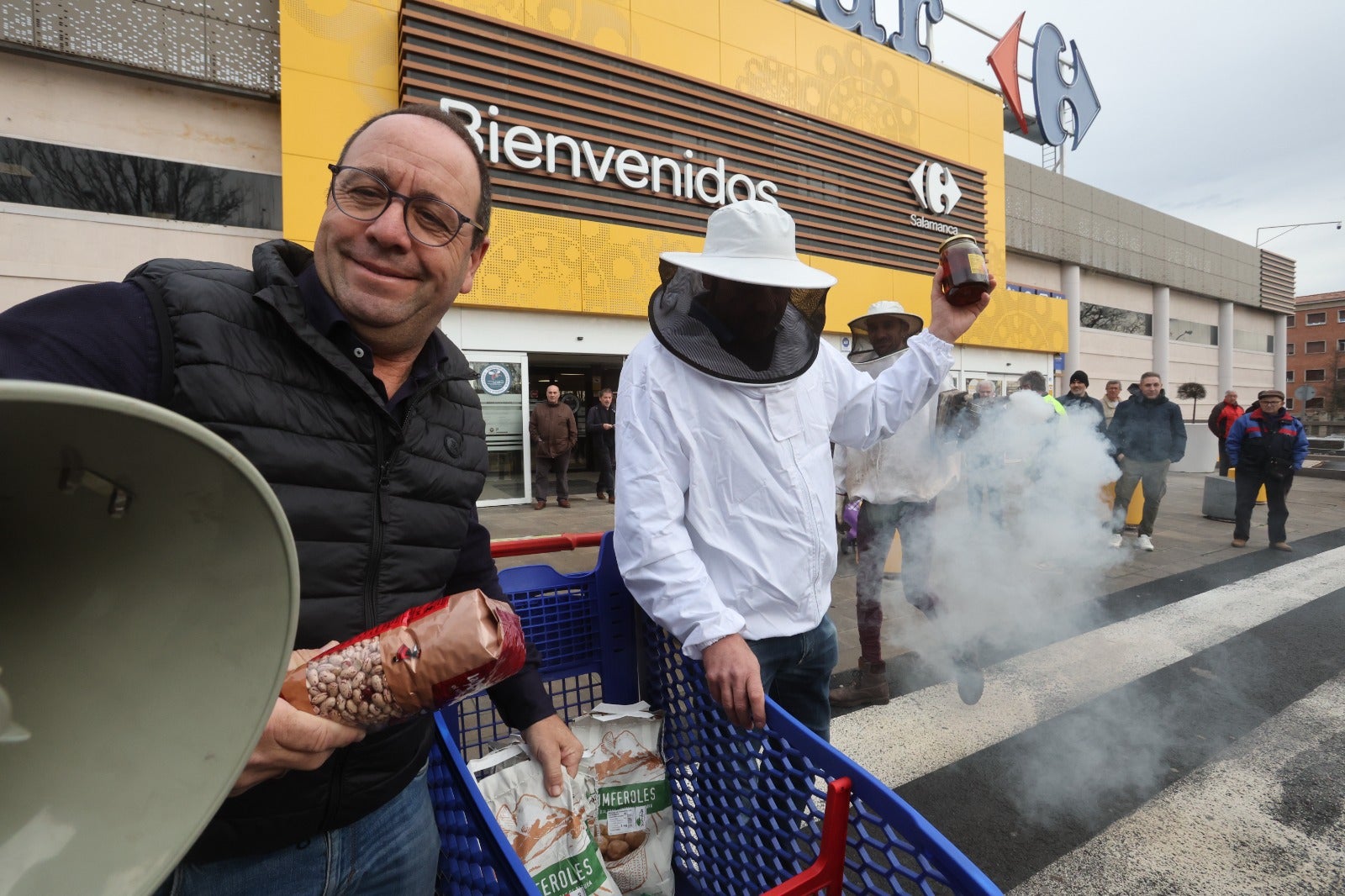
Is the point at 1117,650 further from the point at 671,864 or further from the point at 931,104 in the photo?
the point at 931,104

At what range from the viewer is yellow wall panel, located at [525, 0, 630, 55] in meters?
10.1

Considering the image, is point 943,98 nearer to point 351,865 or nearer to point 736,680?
point 736,680

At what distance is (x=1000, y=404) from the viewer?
4906 mm

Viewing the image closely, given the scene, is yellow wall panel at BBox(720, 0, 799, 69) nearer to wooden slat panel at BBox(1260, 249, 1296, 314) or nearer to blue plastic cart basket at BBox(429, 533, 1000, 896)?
blue plastic cart basket at BBox(429, 533, 1000, 896)

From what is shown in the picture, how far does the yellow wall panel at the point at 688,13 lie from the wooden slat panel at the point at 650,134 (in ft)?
3.11

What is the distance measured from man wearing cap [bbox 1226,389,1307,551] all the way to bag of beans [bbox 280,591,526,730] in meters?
8.92

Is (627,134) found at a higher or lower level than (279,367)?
higher

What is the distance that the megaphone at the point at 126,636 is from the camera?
1.55ft

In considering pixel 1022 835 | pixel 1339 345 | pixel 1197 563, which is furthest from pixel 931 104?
pixel 1339 345

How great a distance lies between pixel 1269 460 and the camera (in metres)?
7.08

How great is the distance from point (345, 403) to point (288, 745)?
20.0 inches

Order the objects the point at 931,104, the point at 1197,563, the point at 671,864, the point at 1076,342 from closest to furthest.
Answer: the point at 671,864, the point at 1197,563, the point at 931,104, the point at 1076,342

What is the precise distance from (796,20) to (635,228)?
598cm

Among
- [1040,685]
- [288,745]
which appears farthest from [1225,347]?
[288,745]
